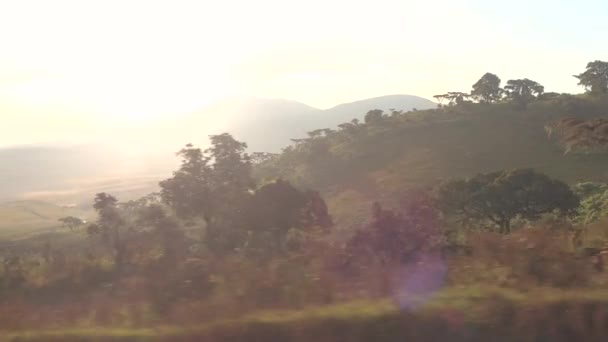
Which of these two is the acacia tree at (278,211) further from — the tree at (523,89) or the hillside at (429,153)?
the tree at (523,89)

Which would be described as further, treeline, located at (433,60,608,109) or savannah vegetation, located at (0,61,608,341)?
treeline, located at (433,60,608,109)

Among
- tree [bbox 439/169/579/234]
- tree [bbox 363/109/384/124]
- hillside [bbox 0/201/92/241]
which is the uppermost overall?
tree [bbox 363/109/384/124]

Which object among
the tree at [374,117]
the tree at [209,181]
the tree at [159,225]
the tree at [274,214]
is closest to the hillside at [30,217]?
the tree at [374,117]

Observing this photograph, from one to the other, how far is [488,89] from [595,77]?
14.0m

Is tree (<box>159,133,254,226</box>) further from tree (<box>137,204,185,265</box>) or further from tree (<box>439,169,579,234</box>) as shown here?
tree (<box>439,169,579,234</box>)

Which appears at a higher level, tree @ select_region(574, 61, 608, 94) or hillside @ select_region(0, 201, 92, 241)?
tree @ select_region(574, 61, 608, 94)

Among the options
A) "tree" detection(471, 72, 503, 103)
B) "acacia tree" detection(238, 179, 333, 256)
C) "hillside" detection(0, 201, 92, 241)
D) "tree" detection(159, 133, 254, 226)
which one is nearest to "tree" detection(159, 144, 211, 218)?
"tree" detection(159, 133, 254, 226)

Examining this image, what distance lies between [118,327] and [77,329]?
0.43m

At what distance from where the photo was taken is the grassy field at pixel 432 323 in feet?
19.0

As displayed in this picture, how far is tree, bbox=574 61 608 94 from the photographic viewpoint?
83500 millimetres

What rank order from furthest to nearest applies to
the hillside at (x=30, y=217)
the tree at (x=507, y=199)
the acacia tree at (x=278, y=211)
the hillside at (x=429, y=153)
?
the hillside at (x=30, y=217)
the hillside at (x=429, y=153)
the tree at (x=507, y=199)
the acacia tree at (x=278, y=211)

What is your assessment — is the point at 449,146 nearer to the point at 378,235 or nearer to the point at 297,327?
the point at 378,235

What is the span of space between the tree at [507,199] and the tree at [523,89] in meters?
54.8

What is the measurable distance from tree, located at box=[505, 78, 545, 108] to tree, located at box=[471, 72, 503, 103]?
147 centimetres
